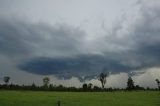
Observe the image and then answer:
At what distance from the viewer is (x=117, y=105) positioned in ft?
226

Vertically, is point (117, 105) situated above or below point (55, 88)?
below

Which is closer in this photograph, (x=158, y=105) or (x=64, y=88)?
(x=158, y=105)

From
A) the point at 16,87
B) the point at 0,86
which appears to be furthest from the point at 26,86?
the point at 0,86

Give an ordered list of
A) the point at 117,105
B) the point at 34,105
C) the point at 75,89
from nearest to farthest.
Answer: the point at 34,105, the point at 117,105, the point at 75,89

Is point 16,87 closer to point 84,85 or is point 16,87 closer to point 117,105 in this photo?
point 84,85

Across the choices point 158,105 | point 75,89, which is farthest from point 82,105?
point 75,89

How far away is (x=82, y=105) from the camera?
66.6 meters

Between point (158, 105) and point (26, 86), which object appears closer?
point (158, 105)

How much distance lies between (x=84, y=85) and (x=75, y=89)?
928cm

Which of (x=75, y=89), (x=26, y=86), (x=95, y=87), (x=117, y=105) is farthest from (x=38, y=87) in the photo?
(x=117, y=105)

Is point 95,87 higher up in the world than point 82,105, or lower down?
higher up

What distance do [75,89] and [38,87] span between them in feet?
76.3

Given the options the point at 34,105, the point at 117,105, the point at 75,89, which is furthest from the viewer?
the point at 75,89

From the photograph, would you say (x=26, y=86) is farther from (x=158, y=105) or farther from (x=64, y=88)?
(x=158, y=105)
